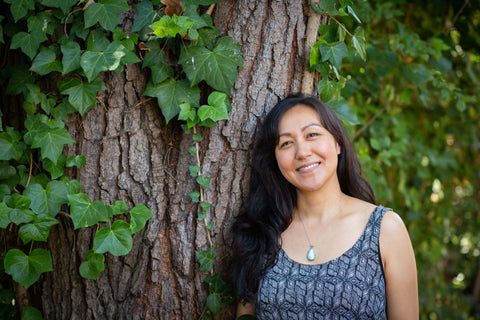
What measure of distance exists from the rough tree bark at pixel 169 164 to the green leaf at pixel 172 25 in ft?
0.81

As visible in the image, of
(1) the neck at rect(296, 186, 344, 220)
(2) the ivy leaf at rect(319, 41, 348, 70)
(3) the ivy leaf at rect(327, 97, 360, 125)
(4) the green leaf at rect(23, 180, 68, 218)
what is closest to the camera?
(4) the green leaf at rect(23, 180, 68, 218)

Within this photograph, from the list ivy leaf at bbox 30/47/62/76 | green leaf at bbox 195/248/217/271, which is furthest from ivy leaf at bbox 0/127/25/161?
green leaf at bbox 195/248/217/271

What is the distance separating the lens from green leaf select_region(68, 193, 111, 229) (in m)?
1.52

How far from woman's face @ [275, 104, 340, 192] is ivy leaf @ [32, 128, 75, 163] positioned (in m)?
0.86

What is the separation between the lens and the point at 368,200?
1.94 m

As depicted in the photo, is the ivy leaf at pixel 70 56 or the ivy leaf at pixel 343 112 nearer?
the ivy leaf at pixel 70 56

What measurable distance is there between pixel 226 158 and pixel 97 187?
0.56 m

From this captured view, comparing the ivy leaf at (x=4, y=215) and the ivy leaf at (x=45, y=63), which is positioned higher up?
the ivy leaf at (x=45, y=63)

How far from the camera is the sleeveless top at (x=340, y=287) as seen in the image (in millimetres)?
1572

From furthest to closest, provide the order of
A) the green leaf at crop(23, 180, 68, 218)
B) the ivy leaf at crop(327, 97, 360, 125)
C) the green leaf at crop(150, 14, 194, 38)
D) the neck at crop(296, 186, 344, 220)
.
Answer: the ivy leaf at crop(327, 97, 360, 125) < the neck at crop(296, 186, 344, 220) < the green leaf at crop(23, 180, 68, 218) < the green leaf at crop(150, 14, 194, 38)

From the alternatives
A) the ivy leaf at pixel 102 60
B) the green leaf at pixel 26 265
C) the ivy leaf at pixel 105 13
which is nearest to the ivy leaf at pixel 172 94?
the ivy leaf at pixel 102 60

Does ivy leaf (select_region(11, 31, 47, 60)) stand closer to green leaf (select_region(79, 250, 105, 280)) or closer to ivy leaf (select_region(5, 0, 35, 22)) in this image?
ivy leaf (select_region(5, 0, 35, 22))

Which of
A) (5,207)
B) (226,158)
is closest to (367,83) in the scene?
(226,158)

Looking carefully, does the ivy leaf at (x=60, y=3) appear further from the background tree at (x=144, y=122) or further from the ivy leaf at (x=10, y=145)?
the ivy leaf at (x=10, y=145)
